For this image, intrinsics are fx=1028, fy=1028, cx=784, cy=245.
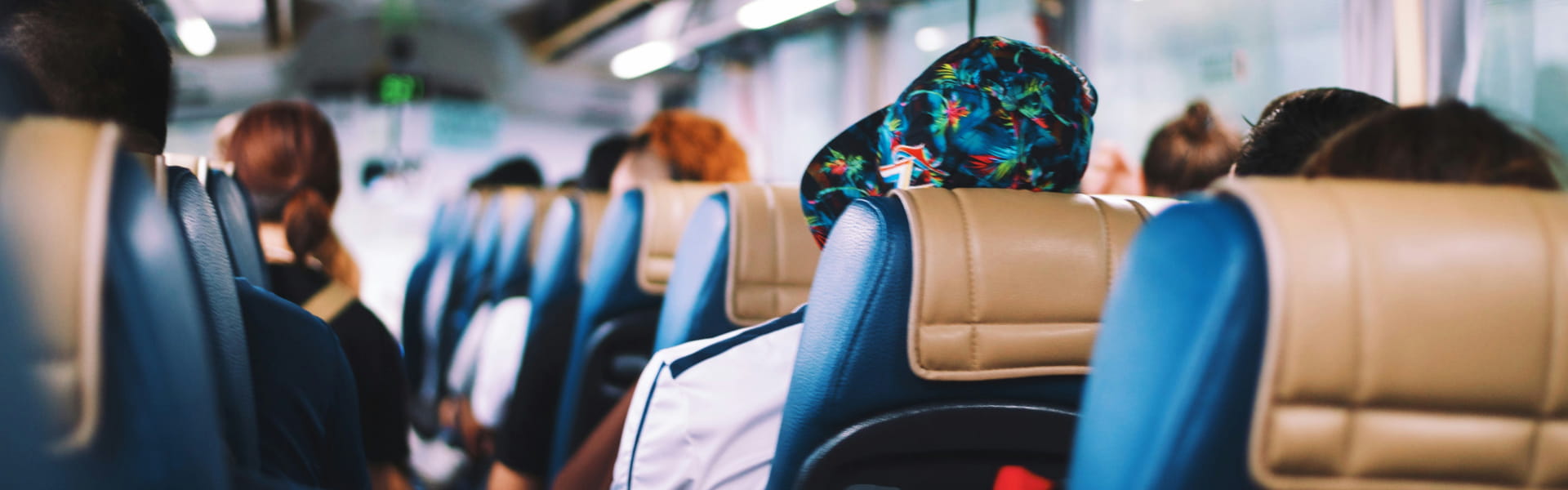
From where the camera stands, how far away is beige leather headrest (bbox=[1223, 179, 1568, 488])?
1.93 ft

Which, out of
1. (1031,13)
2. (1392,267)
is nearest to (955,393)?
(1392,267)

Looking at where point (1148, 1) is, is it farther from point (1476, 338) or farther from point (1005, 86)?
point (1476, 338)

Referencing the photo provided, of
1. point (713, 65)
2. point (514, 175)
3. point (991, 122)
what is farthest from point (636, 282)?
point (713, 65)

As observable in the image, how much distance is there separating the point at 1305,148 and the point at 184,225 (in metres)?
1.33

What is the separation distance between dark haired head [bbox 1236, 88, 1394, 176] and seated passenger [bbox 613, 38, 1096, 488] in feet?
0.97

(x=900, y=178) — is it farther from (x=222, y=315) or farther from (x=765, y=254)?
(x=222, y=315)

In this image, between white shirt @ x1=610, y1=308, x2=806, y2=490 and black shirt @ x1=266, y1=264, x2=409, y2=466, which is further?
black shirt @ x1=266, y1=264, x2=409, y2=466

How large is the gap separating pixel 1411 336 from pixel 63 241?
745mm

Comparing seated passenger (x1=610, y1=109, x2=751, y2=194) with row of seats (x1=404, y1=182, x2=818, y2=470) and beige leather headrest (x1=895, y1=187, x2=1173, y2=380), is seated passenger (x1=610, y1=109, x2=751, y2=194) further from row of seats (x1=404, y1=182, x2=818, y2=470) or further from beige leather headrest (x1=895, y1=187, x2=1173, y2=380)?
beige leather headrest (x1=895, y1=187, x2=1173, y2=380)

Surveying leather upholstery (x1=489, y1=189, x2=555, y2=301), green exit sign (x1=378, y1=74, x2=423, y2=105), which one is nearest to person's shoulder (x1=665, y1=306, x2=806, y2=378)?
leather upholstery (x1=489, y1=189, x2=555, y2=301)

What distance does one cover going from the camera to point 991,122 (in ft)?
3.86

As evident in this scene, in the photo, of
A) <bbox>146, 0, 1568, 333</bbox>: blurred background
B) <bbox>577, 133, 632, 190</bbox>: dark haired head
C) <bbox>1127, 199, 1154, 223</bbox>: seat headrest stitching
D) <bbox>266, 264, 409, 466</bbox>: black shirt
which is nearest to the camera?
<bbox>1127, 199, 1154, 223</bbox>: seat headrest stitching

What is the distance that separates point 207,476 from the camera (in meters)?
0.63

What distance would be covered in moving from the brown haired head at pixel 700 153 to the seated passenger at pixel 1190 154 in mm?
1056
